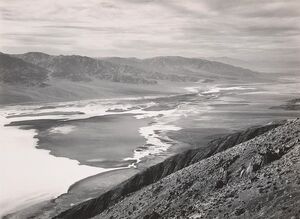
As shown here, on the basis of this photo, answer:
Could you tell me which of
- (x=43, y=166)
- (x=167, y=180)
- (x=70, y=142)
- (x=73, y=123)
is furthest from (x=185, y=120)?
(x=167, y=180)

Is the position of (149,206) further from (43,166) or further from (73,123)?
(73,123)

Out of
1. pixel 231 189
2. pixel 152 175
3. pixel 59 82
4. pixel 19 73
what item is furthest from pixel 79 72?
pixel 231 189

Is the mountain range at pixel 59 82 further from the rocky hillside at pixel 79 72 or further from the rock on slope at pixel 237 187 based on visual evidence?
the rock on slope at pixel 237 187

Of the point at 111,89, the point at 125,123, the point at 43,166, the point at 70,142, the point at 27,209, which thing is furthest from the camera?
the point at 111,89

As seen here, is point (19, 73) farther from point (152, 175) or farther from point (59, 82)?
point (152, 175)

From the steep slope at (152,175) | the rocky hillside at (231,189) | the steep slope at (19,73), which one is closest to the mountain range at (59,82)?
the steep slope at (19,73)

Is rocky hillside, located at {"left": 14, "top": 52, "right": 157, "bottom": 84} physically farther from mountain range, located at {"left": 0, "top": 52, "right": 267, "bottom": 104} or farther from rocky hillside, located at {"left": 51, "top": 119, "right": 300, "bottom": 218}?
rocky hillside, located at {"left": 51, "top": 119, "right": 300, "bottom": 218}
